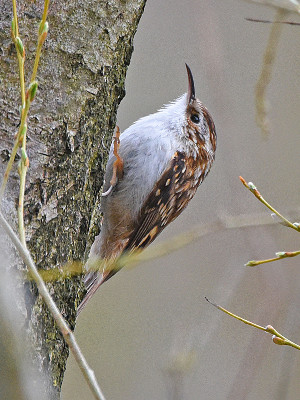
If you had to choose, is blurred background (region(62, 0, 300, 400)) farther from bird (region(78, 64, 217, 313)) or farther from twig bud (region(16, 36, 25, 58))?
twig bud (region(16, 36, 25, 58))

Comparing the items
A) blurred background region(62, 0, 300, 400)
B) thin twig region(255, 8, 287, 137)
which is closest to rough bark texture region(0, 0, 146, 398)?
thin twig region(255, 8, 287, 137)

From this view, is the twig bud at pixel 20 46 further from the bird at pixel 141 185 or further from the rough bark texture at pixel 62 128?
the bird at pixel 141 185

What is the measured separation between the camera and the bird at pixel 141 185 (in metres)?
2.84

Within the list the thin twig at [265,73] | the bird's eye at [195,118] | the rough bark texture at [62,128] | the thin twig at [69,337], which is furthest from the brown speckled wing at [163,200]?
the thin twig at [69,337]

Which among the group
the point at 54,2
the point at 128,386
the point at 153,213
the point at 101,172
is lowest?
the point at 128,386

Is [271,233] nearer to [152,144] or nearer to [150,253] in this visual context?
[152,144]

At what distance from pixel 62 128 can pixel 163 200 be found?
1.12 m

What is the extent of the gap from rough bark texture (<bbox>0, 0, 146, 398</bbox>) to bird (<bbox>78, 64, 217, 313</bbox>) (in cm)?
74

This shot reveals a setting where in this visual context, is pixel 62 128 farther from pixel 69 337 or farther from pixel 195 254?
pixel 195 254

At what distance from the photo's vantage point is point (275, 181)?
4.14 m

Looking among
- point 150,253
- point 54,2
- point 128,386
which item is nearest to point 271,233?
point 128,386

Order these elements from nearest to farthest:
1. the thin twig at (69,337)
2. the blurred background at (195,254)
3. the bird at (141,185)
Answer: the thin twig at (69,337) < the bird at (141,185) < the blurred background at (195,254)

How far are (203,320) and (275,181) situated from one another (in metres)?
1.25

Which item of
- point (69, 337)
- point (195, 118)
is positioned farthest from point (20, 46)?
point (195, 118)
